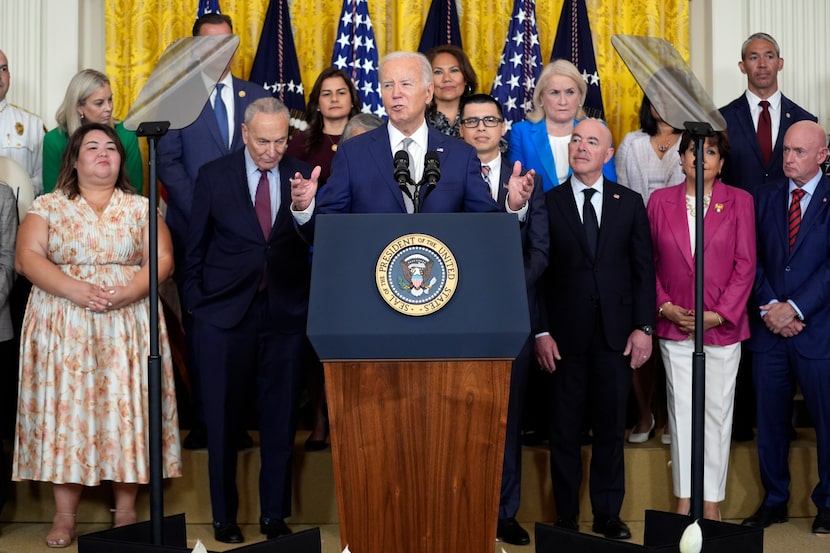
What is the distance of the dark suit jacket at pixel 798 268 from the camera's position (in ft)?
16.1

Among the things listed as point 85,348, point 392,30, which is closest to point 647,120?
point 392,30

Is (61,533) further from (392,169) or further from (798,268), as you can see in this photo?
(798,268)

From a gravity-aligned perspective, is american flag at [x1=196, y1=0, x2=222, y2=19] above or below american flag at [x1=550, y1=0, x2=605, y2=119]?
above

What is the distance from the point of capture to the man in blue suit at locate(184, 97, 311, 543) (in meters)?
4.54

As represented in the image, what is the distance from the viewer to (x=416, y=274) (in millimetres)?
3131

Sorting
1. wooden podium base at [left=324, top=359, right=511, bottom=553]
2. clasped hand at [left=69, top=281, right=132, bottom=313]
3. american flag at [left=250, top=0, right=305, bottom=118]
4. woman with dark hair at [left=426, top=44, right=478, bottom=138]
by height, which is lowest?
wooden podium base at [left=324, top=359, right=511, bottom=553]

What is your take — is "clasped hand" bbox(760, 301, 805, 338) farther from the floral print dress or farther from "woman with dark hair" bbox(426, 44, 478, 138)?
the floral print dress

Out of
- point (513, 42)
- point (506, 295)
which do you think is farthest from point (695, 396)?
point (513, 42)

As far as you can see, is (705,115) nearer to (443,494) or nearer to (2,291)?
(443,494)

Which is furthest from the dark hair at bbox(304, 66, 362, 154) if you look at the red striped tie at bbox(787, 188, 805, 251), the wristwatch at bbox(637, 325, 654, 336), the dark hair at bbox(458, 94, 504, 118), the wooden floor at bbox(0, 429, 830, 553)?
the red striped tie at bbox(787, 188, 805, 251)

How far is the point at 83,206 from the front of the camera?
15.3ft

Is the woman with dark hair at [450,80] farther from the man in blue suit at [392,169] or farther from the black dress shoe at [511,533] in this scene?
the black dress shoe at [511,533]

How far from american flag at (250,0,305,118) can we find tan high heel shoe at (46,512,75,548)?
285 centimetres

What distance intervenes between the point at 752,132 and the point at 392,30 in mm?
2367
